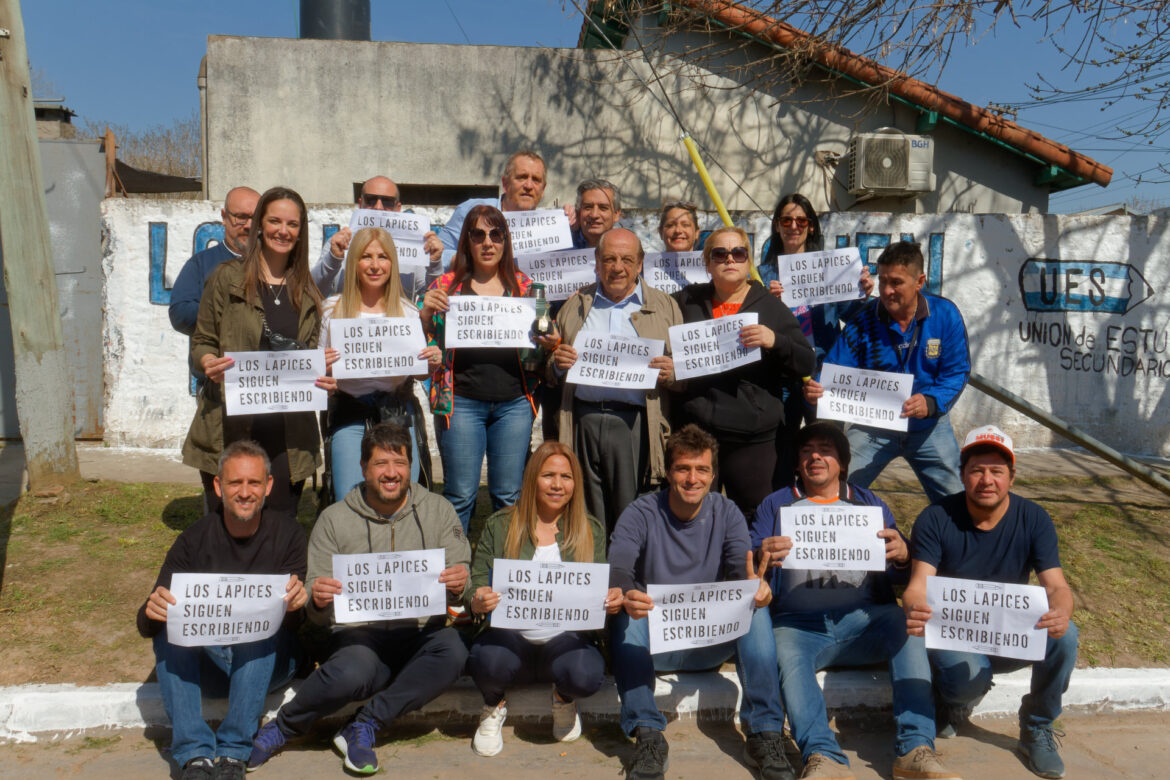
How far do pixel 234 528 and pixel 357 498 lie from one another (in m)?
0.51

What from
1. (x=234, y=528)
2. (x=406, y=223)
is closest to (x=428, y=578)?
(x=234, y=528)

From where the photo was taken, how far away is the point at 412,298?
16.5 feet

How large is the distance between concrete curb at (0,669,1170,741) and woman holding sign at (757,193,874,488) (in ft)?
4.53

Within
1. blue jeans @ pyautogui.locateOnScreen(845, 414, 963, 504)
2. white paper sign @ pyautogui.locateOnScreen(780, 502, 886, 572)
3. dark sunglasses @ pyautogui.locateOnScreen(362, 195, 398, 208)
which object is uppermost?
dark sunglasses @ pyautogui.locateOnScreen(362, 195, 398, 208)

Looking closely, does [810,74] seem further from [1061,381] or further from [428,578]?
[428,578]

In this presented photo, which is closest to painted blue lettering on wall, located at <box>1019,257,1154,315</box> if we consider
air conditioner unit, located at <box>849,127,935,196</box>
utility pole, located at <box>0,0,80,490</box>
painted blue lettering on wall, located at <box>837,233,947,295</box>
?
painted blue lettering on wall, located at <box>837,233,947,295</box>

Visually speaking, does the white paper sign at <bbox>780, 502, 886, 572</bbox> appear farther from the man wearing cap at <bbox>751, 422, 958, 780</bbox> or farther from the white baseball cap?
the white baseball cap

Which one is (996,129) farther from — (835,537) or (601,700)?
(601,700)

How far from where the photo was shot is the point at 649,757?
356 cm

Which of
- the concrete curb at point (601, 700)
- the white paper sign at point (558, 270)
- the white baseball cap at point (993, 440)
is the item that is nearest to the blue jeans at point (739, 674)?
the concrete curb at point (601, 700)

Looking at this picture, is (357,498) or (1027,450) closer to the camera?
(357,498)

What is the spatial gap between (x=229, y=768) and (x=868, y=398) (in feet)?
10.7

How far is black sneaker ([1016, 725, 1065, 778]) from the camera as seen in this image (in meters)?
3.65

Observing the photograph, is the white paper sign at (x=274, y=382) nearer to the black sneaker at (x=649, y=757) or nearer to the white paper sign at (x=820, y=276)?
the black sneaker at (x=649, y=757)
